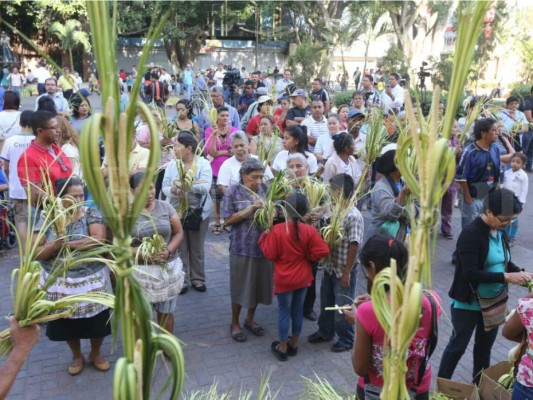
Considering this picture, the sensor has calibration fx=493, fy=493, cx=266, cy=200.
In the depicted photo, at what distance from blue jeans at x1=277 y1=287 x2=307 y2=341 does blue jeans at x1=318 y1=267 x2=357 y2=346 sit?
0.34 metres

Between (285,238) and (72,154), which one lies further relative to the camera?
(72,154)

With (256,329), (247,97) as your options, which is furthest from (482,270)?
(247,97)

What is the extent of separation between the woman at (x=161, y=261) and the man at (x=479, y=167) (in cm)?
361

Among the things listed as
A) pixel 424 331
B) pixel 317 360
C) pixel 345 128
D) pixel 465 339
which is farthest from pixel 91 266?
pixel 345 128

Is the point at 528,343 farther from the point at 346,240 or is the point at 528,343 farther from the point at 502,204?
the point at 346,240

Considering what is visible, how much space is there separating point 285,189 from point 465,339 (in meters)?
1.88

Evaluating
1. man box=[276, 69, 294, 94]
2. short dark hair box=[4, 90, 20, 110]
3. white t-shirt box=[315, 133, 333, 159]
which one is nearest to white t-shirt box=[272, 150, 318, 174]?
white t-shirt box=[315, 133, 333, 159]

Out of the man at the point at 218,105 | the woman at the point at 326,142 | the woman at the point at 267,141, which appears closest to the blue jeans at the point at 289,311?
the woman at the point at 267,141

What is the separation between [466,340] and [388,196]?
4.37 ft

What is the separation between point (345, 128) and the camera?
8.18 meters

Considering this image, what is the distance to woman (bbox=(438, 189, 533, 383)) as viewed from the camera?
3283 millimetres

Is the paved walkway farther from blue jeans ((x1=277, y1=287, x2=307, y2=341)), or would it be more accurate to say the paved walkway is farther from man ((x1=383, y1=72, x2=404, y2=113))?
man ((x1=383, y1=72, x2=404, y2=113))

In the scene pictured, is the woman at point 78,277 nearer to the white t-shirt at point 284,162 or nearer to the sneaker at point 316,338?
the sneaker at point 316,338

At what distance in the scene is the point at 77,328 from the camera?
397 cm
